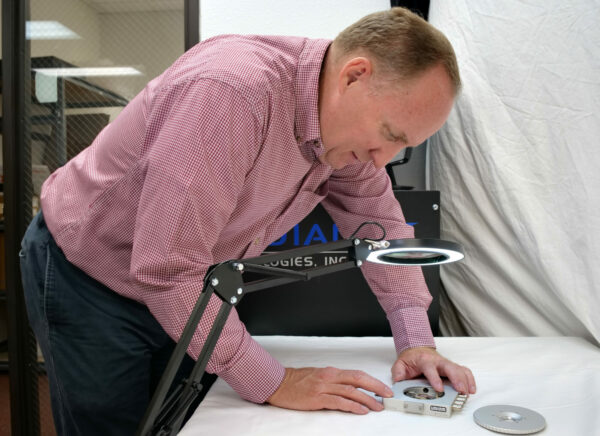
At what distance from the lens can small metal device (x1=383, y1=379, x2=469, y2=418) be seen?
77 cm

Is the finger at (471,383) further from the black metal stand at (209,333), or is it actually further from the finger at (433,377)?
the black metal stand at (209,333)

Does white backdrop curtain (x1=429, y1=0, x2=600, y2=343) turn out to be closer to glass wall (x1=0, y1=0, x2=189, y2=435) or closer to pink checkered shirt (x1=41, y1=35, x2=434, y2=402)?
pink checkered shirt (x1=41, y1=35, x2=434, y2=402)

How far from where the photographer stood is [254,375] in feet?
2.50

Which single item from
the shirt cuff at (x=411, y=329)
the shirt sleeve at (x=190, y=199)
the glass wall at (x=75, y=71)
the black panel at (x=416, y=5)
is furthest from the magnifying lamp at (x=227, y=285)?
the glass wall at (x=75, y=71)

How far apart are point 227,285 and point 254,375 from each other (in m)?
0.29

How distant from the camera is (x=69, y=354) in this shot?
960 mm

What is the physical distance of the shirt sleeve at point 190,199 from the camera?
680 millimetres

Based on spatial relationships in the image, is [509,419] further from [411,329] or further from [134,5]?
[134,5]

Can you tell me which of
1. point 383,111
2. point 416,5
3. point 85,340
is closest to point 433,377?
point 383,111

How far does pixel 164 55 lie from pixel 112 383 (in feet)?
4.14

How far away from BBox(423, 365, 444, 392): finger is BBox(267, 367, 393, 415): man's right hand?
94 millimetres

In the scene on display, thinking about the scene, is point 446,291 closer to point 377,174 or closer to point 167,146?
point 377,174

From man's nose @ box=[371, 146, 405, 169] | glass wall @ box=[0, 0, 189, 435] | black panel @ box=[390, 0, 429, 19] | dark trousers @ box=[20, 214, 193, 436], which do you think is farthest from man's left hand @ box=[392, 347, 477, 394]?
glass wall @ box=[0, 0, 189, 435]

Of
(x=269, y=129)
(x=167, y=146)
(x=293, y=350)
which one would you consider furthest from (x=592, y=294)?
(x=167, y=146)
